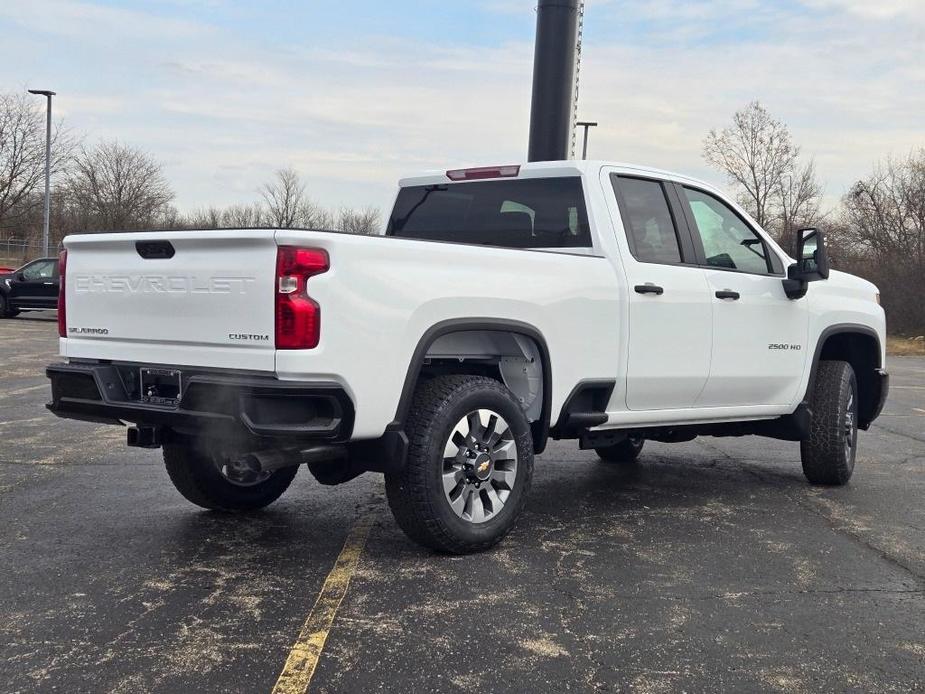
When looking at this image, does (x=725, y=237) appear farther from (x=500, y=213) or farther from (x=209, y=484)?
(x=209, y=484)

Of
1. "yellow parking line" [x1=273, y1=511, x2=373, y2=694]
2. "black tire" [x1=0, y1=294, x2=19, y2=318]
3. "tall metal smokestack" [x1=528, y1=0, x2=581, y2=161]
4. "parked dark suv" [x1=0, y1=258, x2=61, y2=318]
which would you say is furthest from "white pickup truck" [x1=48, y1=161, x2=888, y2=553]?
"black tire" [x1=0, y1=294, x2=19, y2=318]

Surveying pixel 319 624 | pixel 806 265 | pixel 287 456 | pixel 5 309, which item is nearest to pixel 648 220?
pixel 806 265

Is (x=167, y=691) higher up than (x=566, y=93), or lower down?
lower down

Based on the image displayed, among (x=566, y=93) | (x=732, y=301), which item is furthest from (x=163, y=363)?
(x=566, y=93)

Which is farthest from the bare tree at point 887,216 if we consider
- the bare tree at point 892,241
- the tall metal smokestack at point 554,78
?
the tall metal smokestack at point 554,78

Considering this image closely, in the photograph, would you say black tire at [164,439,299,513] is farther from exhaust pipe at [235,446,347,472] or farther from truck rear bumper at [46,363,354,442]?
exhaust pipe at [235,446,347,472]

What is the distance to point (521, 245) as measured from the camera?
18.3 ft

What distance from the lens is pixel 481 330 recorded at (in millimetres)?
4535

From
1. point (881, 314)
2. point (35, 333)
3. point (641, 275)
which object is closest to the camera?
point (641, 275)

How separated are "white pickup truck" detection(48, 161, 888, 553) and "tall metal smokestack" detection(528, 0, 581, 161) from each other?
6577mm

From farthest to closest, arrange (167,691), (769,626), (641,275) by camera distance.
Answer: (641,275)
(769,626)
(167,691)

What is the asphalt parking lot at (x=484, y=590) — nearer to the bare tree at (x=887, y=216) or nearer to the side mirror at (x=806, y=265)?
the side mirror at (x=806, y=265)

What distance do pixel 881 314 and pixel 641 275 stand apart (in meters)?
2.75

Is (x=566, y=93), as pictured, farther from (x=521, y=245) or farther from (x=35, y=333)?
(x=35, y=333)
